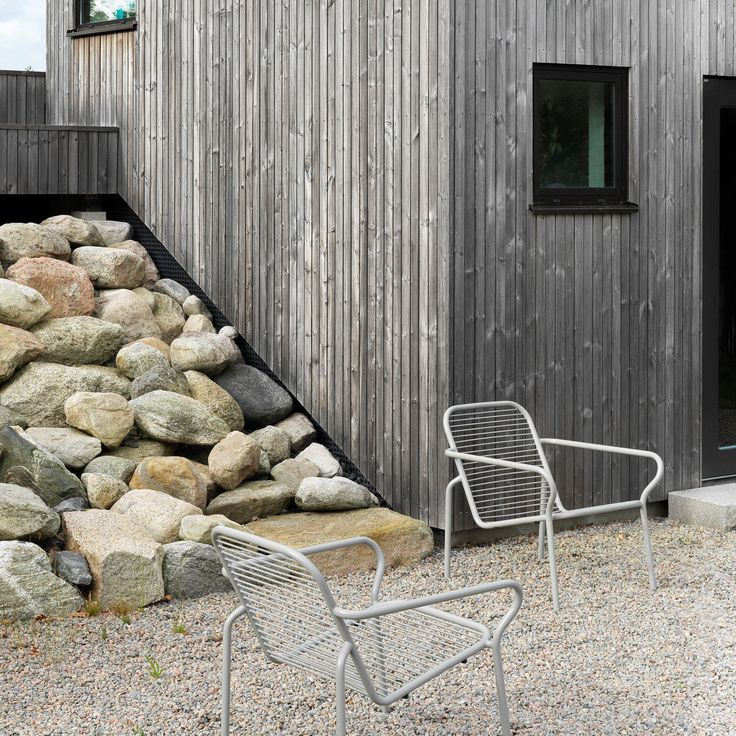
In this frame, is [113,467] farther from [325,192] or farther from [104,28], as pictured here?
[104,28]

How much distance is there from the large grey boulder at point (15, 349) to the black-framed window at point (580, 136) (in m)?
2.88

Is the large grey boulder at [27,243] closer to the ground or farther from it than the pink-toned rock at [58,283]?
farther from it

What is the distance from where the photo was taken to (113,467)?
584cm

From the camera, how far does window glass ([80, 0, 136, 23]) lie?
27.6 feet

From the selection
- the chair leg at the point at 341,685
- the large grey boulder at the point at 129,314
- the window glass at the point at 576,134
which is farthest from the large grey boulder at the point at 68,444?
the chair leg at the point at 341,685

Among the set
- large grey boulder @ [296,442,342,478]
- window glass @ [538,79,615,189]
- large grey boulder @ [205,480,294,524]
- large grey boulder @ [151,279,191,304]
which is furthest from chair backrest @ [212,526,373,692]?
large grey boulder @ [151,279,191,304]

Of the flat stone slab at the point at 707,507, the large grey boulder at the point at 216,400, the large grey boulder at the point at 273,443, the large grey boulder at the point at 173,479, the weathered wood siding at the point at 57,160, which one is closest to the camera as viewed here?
the large grey boulder at the point at 173,479

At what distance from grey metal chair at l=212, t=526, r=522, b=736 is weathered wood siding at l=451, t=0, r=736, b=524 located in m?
2.56

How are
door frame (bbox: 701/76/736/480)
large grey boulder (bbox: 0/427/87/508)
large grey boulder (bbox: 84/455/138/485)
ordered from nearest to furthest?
large grey boulder (bbox: 0/427/87/508), large grey boulder (bbox: 84/455/138/485), door frame (bbox: 701/76/736/480)

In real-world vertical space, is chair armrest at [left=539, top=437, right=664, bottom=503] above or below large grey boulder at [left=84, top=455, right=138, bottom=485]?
above

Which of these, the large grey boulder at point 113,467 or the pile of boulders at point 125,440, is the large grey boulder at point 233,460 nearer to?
the pile of boulders at point 125,440

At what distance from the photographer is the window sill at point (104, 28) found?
8252 millimetres

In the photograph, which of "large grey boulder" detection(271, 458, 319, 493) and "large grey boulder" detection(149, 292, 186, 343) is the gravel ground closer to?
"large grey boulder" detection(271, 458, 319, 493)

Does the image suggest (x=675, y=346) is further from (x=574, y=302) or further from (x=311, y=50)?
(x=311, y=50)
